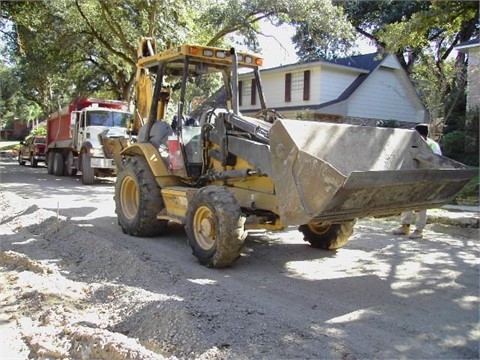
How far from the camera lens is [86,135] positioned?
1819cm

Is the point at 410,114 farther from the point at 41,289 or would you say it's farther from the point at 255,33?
the point at 41,289

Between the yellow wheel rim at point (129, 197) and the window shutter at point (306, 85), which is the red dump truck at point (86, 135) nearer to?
the yellow wheel rim at point (129, 197)

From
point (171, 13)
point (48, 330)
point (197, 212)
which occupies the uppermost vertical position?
point (171, 13)

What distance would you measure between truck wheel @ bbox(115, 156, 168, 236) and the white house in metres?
A: 16.8

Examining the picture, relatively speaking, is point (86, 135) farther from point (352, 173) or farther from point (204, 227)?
point (352, 173)

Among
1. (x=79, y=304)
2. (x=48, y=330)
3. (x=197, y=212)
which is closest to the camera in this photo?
(x=48, y=330)

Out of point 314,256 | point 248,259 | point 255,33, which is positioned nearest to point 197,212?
point 248,259

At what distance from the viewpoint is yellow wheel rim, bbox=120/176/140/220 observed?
871 centimetres

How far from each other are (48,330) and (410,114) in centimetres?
2848

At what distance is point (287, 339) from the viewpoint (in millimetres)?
4203

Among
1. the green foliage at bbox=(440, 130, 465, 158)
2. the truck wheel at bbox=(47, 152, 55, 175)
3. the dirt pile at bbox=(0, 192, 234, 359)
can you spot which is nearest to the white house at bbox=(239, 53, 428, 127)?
the green foliage at bbox=(440, 130, 465, 158)

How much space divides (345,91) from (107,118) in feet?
44.8

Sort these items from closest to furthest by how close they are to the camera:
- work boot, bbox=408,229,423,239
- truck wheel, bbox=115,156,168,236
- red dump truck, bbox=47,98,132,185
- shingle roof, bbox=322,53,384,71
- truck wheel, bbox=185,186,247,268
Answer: truck wheel, bbox=185,186,247,268, truck wheel, bbox=115,156,168,236, work boot, bbox=408,229,423,239, red dump truck, bbox=47,98,132,185, shingle roof, bbox=322,53,384,71

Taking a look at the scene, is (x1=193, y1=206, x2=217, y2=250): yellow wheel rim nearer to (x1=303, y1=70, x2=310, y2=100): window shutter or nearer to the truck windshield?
the truck windshield
